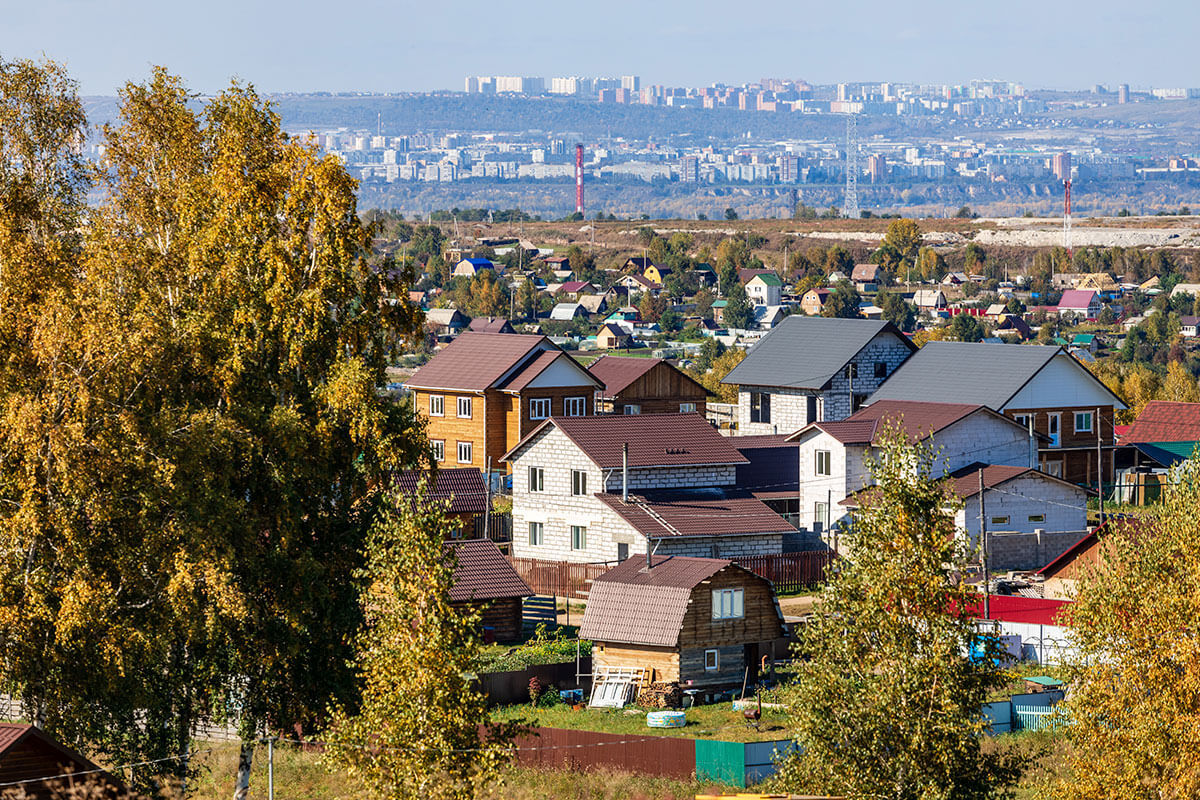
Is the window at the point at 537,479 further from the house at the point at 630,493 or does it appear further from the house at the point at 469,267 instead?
the house at the point at 469,267

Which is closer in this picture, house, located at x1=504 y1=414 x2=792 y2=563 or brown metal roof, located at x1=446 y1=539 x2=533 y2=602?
brown metal roof, located at x1=446 y1=539 x2=533 y2=602

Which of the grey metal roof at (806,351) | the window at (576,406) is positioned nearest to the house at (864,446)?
the grey metal roof at (806,351)

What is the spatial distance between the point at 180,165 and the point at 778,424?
129 ft

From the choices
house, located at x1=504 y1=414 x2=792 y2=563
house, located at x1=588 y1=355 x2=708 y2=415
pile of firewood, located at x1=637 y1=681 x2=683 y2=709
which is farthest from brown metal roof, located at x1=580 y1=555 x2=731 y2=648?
house, located at x1=588 y1=355 x2=708 y2=415

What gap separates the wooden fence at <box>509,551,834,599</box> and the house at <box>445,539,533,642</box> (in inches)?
200

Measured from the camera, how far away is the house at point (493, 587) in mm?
38969

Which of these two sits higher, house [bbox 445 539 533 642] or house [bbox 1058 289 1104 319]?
house [bbox 1058 289 1104 319]

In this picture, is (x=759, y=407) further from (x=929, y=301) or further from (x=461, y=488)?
(x=929, y=301)

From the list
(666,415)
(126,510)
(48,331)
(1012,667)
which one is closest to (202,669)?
(126,510)

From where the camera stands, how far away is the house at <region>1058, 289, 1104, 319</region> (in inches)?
6211

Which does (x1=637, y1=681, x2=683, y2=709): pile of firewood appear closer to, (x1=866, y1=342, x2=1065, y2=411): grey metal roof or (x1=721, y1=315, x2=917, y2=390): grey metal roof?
(x1=866, y1=342, x2=1065, y2=411): grey metal roof

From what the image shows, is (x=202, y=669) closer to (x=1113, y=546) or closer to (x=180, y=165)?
(x=180, y=165)

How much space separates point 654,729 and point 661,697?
→ 8.26 feet

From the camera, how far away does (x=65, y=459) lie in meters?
22.0
